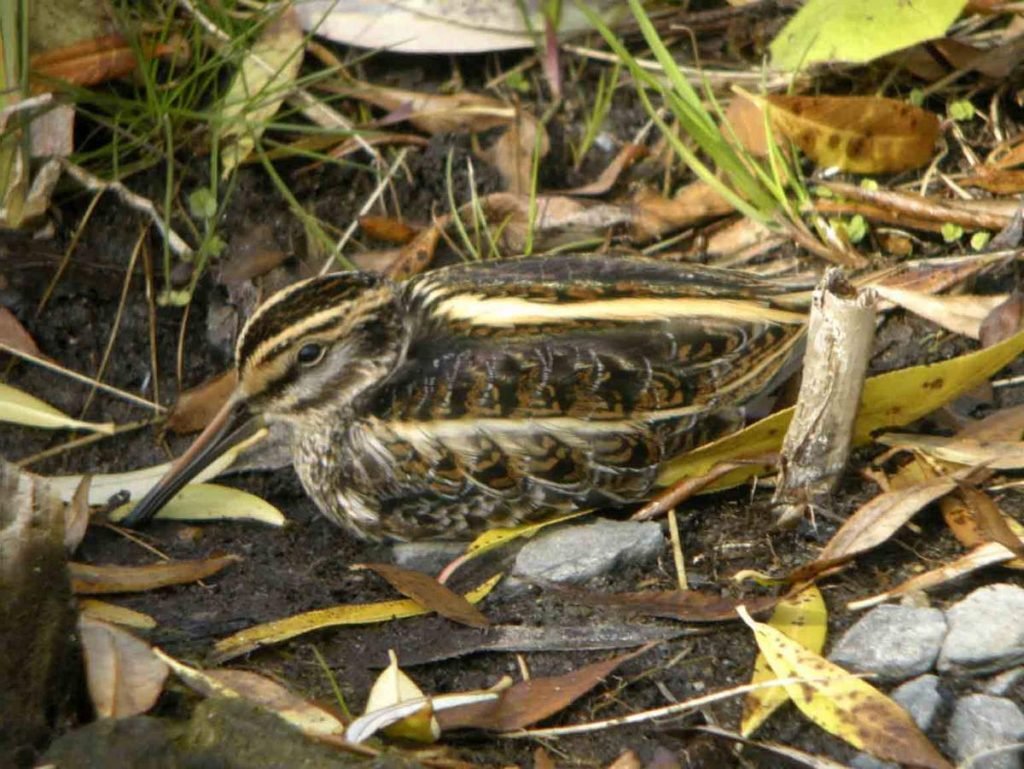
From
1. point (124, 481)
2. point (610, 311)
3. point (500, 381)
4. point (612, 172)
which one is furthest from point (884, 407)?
point (124, 481)

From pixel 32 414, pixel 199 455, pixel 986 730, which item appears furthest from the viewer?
pixel 32 414

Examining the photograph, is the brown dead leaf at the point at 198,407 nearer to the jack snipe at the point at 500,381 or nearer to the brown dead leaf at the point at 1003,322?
the jack snipe at the point at 500,381

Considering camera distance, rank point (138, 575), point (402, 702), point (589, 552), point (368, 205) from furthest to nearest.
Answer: point (368, 205) < point (138, 575) < point (589, 552) < point (402, 702)

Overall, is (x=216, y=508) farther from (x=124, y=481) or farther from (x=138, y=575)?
(x=138, y=575)

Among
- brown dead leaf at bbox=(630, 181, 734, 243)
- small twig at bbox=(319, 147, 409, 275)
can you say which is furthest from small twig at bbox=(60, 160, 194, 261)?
brown dead leaf at bbox=(630, 181, 734, 243)

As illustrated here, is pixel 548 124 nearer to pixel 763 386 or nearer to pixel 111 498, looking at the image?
pixel 763 386

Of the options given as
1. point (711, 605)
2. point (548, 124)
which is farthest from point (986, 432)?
point (548, 124)


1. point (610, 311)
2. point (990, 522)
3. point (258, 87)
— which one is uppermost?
point (258, 87)

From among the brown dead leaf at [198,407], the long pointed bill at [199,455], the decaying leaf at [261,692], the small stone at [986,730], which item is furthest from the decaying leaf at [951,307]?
the decaying leaf at [261,692]
